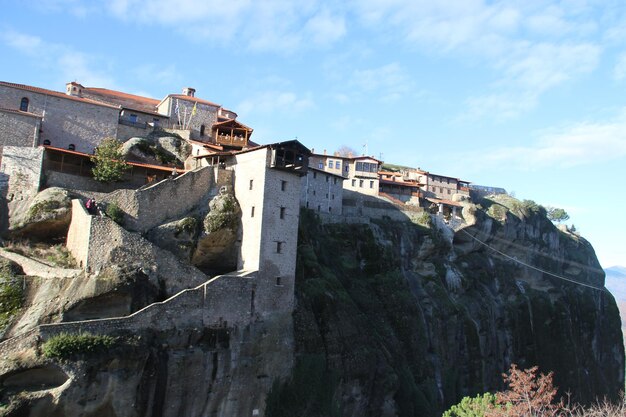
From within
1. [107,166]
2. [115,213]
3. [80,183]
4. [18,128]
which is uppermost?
[18,128]

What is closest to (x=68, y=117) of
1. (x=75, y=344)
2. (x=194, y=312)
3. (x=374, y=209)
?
(x=194, y=312)

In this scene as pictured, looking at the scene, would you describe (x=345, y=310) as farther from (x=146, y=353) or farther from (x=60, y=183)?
(x=60, y=183)

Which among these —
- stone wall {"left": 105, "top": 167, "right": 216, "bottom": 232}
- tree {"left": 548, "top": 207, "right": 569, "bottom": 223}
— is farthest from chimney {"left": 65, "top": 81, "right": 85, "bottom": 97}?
tree {"left": 548, "top": 207, "right": 569, "bottom": 223}

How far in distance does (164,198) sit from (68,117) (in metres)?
14.5

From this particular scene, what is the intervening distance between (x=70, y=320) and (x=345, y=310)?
20.5 metres

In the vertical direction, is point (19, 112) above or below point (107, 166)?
above

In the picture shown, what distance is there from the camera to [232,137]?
172ft

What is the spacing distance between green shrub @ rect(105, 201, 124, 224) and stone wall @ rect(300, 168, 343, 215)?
20701 millimetres

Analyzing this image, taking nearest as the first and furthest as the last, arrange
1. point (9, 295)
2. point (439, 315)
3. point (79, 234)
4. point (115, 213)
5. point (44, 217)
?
point (9, 295)
point (79, 234)
point (44, 217)
point (115, 213)
point (439, 315)

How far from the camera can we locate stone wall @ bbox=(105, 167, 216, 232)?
33.9 m

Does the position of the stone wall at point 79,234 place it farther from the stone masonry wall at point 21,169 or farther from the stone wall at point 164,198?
the stone masonry wall at point 21,169

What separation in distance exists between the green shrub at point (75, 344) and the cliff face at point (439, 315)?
11.4 meters

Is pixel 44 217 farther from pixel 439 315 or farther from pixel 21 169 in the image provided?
pixel 439 315

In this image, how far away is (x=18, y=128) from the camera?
130ft
